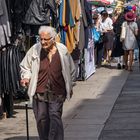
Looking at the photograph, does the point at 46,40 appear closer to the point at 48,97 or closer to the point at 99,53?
the point at 48,97

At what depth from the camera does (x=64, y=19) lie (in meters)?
11.2

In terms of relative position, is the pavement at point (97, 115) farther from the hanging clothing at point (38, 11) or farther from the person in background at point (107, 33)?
the person in background at point (107, 33)

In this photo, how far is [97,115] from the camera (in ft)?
33.0

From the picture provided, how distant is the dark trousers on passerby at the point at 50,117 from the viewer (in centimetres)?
677

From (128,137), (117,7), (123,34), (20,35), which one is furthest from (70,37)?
(117,7)

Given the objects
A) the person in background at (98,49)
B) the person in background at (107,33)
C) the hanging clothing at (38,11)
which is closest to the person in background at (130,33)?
the person in background at (98,49)

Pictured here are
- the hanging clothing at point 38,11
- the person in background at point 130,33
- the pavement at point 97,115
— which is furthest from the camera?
the person in background at point 130,33

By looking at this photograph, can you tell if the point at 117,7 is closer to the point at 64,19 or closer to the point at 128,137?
the point at 64,19

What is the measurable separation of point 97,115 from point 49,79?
3452 mm

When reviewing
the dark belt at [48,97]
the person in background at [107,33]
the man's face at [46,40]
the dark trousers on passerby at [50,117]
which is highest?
the man's face at [46,40]

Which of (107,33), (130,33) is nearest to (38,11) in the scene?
(130,33)

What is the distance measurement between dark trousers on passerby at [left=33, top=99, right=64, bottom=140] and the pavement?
1315 millimetres

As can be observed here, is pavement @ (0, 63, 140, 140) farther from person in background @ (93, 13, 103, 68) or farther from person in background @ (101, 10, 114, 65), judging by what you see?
person in background @ (101, 10, 114, 65)

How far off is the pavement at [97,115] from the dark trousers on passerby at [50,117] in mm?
1315
